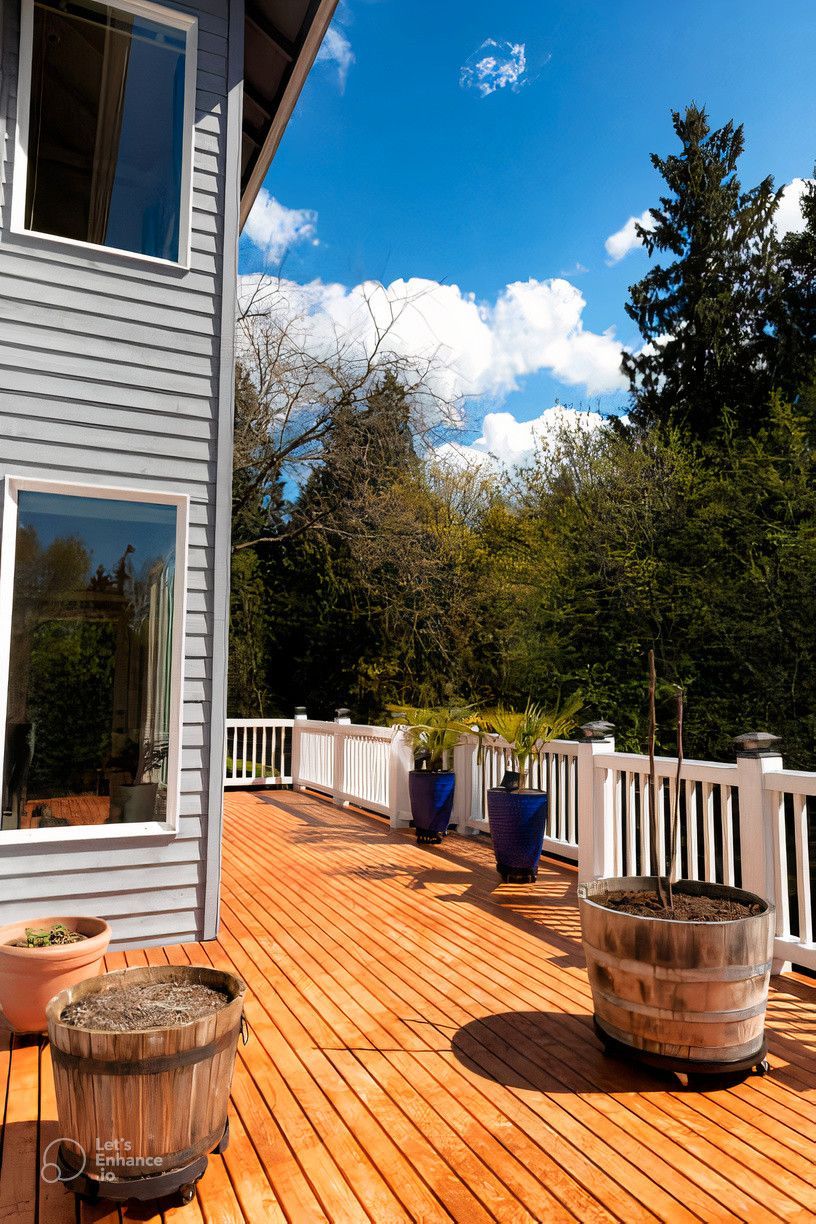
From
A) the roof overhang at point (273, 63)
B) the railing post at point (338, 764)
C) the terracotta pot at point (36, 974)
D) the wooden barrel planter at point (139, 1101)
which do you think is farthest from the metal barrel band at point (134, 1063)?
the railing post at point (338, 764)

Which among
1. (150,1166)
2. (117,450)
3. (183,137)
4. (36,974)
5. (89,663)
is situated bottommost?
(150,1166)

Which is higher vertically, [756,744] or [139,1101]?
[756,744]

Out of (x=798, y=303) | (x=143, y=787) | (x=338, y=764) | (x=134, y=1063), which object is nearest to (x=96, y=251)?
(x=143, y=787)

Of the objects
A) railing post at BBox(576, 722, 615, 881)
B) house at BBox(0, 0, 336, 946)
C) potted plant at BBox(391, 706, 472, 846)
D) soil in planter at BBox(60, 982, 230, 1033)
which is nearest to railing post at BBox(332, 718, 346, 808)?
potted plant at BBox(391, 706, 472, 846)

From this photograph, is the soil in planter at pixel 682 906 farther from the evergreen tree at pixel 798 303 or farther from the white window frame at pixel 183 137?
the evergreen tree at pixel 798 303

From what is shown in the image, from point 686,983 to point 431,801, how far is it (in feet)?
12.3

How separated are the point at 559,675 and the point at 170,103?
6.51m

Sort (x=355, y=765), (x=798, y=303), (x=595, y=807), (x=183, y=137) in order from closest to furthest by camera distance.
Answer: (x=183, y=137)
(x=595, y=807)
(x=355, y=765)
(x=798, y=303)

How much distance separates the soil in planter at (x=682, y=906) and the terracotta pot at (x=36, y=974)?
1.82 meters

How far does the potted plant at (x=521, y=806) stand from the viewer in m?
4.72

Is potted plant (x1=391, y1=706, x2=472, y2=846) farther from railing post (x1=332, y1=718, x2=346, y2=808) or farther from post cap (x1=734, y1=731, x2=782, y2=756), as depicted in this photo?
post cap (x1=734, y1=731, x2=782, y2=756)

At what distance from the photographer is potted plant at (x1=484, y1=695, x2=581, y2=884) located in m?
4.72

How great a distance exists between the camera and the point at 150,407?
3.85 metres

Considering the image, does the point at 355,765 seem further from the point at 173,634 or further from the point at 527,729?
the point at 173,634
